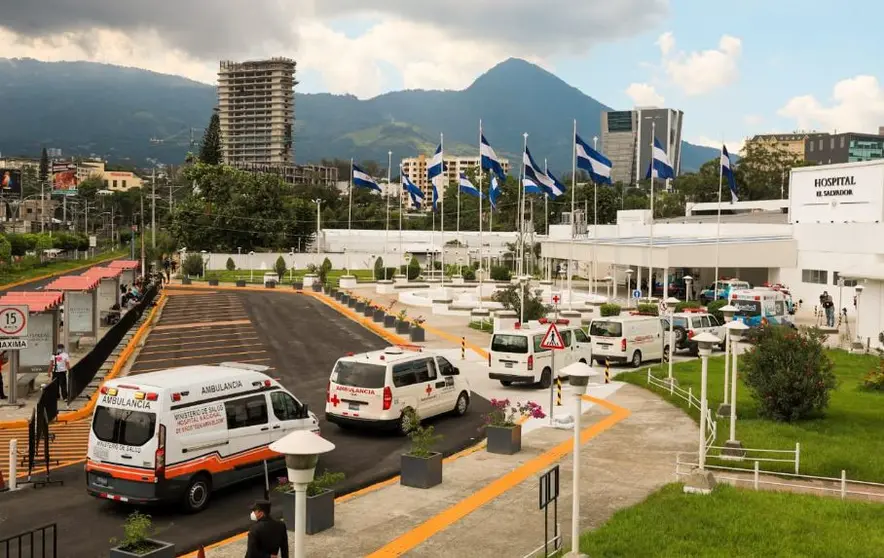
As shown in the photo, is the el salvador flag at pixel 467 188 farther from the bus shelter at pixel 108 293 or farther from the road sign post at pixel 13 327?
the road sign post at pixel 13 327

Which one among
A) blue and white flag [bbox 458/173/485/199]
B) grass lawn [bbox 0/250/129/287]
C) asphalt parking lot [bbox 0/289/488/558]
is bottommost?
asphalt parking lot [bbox 0/289/488/558]

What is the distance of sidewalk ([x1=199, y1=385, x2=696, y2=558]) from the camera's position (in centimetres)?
1195

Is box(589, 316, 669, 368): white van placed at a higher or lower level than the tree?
lower

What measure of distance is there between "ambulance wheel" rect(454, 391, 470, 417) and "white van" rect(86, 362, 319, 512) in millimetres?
7378

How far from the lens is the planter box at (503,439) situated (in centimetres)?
1736

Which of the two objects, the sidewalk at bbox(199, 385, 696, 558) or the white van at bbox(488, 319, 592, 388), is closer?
the sidewalk at bbox(199, 385, 696, 558)

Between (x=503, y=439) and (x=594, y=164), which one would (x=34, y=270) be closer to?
(x=594, y=164)

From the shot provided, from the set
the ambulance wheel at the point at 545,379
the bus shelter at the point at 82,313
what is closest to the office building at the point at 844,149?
the ambulance wheel at the point at 545,379

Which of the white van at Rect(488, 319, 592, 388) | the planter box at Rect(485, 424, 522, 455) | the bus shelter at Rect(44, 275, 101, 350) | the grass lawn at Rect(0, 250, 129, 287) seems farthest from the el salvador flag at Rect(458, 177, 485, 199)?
the grass lawn at Rect(0, 250, 129, 287)

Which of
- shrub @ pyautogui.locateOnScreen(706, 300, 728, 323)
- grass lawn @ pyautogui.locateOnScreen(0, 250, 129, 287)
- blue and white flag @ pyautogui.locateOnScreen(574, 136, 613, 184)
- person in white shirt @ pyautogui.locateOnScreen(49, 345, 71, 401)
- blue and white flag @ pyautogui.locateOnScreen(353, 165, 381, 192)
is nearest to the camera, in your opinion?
person in white shirt @ pyautogui.locateOnScreen(49, 345, 71, 401)

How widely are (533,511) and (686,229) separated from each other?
59.9 metres

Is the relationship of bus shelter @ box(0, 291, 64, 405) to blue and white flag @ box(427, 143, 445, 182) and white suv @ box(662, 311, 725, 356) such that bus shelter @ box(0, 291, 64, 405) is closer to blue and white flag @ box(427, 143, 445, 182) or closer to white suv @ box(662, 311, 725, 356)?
white suv @ box(662, 311, 725, 356)

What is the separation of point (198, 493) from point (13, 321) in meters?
10.4

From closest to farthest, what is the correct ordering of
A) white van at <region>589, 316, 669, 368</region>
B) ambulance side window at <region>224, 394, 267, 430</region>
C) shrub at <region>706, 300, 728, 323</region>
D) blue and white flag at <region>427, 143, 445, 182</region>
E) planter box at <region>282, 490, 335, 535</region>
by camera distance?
1. planter box at <region>282, 490, 335, 535</region>
2. ambulance side window at <region>224, 394, 267, 430</region>
3. white van at <region>589, 316, 669, 368</region>
4. shrub at <region>706, 300, 728, 323</region>
5. blue and white flag at <region>427, 143, 445, 182</region>
